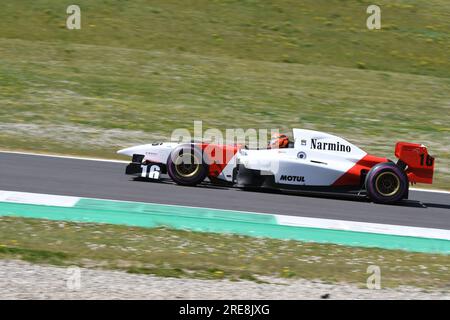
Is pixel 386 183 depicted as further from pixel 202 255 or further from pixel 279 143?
pixel 202 255

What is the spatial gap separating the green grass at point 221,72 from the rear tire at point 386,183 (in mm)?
3478

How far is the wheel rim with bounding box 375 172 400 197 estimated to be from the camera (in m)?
12.6

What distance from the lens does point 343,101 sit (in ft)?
71.7

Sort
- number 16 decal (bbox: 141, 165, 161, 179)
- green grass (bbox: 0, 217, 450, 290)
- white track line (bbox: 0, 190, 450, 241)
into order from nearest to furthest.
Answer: green grass (bbox: 0, 217, 450, 290), white track line (bbox: 0, 190, 450, 241), number 16 decal (bbox: 141, 165, 161, 179)

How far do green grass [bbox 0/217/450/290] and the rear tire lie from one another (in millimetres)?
2762

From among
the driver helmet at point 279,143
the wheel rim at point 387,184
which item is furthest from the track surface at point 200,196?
the driver helmet at point 279,143

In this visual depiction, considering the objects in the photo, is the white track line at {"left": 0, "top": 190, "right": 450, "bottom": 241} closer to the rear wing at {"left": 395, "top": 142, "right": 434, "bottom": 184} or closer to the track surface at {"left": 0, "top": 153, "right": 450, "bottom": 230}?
A: the track surface at {"left": 0, "top": 153, "right": 450, "bottom": 230}

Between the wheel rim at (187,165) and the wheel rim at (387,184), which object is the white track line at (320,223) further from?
the wheel rim at (187,165)

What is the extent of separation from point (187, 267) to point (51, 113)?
10.8 meters

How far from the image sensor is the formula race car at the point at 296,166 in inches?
489

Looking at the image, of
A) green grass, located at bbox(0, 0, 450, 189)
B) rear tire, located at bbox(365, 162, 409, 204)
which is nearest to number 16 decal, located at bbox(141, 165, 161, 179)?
green grass, located at bbox(0, 0, 450, 189)

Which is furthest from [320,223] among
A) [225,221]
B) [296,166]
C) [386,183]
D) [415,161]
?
[415,161]
